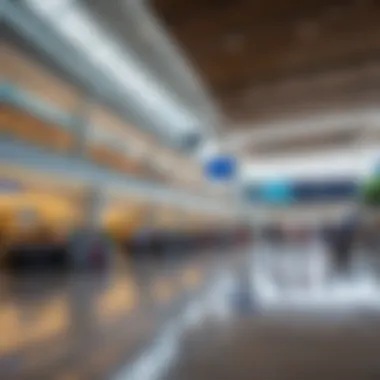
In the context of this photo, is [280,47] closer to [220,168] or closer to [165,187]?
[165,187]

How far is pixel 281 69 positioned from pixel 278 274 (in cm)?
890

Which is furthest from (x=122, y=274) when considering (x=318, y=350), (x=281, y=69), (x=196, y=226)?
(x=196, y=226)

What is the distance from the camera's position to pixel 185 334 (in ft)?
17.0

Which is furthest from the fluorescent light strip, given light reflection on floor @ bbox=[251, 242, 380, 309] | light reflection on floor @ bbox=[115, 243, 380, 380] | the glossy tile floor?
light reflection on floor @ bbox=[251, 242, 380, 309]

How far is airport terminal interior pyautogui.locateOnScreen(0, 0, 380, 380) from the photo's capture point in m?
4.59

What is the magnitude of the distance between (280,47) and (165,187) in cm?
915

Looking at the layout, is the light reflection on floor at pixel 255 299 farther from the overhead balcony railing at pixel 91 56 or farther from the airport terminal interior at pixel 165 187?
the overhead balcony railing at pixel 91 56

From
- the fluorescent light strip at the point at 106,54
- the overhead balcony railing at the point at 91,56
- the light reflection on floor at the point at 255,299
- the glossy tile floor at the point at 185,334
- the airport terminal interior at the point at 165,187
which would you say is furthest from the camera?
the fluorescent light strip at the point at 106,54

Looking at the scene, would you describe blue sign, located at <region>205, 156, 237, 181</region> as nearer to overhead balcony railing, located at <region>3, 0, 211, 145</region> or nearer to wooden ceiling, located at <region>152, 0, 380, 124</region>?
wooden ceiling, located at <region>152, 0, 380, 124</region>

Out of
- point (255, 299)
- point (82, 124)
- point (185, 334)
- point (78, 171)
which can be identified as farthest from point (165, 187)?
point (185, 334)

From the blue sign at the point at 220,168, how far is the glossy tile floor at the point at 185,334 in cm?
1920

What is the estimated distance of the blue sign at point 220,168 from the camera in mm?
28575

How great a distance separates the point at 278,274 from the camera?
12.2 metres

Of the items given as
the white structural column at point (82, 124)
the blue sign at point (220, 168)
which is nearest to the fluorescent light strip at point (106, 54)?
the white structural column at point (82, 124)
